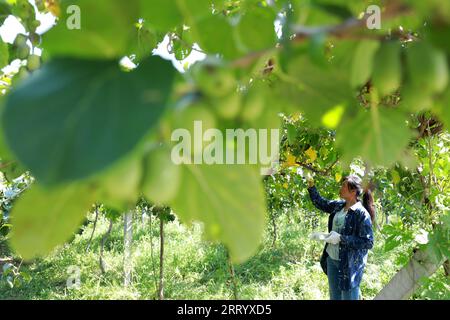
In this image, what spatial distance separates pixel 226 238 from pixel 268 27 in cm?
22

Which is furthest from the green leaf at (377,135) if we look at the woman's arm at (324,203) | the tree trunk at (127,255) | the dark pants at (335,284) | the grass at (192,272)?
the tree trunk at (127,255)

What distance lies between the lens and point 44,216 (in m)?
0.30

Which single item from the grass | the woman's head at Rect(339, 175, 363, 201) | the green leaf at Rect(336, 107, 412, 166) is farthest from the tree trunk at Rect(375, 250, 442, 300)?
the green leaf at Rect(336, 107, 412, 166)

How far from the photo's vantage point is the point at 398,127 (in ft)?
1.36

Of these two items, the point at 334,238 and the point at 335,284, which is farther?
the point at 335,284

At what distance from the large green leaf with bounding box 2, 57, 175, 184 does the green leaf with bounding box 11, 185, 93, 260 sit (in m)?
0.07

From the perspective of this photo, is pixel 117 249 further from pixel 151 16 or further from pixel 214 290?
pixel 151 16

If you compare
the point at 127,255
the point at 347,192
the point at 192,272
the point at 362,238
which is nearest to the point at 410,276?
the point at 362,238

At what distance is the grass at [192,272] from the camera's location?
211 inches

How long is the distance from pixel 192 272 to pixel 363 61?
638 cm

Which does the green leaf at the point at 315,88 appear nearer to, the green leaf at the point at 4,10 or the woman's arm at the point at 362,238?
the green leaf at the point at 4,10

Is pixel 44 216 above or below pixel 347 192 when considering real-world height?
below

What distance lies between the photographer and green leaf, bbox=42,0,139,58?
0.29 meters

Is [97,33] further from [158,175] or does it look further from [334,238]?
[334,238]
